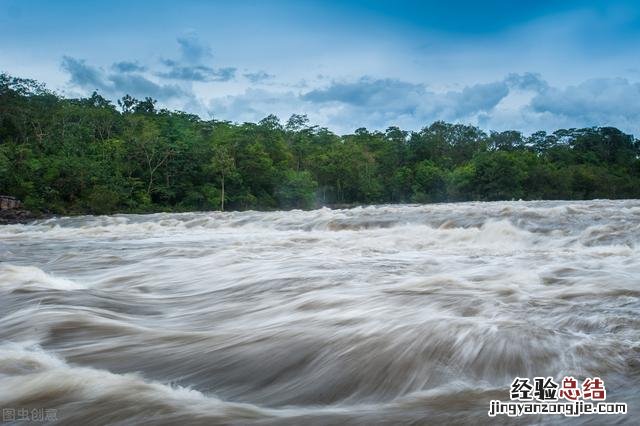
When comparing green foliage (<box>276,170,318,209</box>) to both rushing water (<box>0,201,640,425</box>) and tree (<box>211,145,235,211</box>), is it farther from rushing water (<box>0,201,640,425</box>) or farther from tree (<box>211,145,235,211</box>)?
rushing water (<box>0,201,640,425</box>)

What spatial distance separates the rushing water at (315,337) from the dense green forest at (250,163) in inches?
1141

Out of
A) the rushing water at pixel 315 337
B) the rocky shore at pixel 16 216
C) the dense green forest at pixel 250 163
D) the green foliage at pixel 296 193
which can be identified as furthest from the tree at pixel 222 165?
the rushing water at pixel 315 337

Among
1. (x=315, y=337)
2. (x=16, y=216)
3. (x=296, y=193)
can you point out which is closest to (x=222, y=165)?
(x=296, y=193)

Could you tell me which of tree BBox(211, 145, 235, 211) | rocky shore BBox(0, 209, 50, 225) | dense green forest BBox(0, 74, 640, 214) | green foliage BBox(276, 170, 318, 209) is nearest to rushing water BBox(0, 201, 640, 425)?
rocky shore BBox(0, 209, 50, 225)

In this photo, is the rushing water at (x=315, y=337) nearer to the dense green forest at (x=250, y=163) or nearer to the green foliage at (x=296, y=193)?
the dense green forest at (x=250, y=163)

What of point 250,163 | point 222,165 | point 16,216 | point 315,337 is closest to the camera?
point 315,337

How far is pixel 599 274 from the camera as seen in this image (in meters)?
4.28

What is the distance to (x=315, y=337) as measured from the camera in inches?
113

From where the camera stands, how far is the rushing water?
2043 millimetres

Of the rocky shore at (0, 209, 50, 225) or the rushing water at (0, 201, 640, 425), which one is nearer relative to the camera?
the rushing water at (0, 201, 640, 425)

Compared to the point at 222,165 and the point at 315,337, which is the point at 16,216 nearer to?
the point at 222,165

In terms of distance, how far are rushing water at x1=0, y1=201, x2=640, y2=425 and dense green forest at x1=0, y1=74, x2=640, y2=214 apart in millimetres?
28974

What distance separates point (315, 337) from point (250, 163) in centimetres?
4075

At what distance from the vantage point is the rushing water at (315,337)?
2.04 metres
